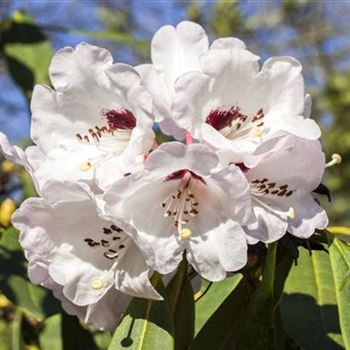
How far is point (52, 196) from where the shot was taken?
2.79ft

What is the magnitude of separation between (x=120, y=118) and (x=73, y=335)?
2.01ft

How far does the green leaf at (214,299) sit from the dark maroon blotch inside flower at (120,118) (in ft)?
0.95

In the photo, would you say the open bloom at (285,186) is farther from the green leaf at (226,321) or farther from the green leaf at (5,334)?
the green leaf at (5,334)

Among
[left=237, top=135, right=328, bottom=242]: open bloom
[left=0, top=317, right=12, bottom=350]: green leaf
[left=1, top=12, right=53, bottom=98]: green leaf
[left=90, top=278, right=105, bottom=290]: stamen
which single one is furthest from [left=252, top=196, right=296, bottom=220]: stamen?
[left=0, top=317, right=12, bottom=350]: green leaf

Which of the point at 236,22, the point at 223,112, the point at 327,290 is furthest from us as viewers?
the point at 236,22

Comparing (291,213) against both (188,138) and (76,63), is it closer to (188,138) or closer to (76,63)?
(188,138)

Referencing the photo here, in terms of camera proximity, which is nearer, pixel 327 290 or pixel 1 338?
Answer: pixel 327 290

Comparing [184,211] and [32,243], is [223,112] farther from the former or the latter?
Result: [32,243]

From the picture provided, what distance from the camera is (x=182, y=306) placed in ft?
3.14

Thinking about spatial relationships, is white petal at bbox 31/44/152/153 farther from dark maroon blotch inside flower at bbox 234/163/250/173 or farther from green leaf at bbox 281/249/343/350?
green leaf at bbox 281/249/343/350

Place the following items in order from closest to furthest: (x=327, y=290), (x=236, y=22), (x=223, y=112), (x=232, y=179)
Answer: (x=232, y=179) → (x=223, y=112) → (x=327, y=290) → (x=236, y=22)

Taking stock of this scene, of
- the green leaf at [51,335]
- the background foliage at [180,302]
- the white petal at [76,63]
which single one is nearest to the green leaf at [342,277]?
the background foliage at [180,302]

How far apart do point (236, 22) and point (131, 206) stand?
4.23 m

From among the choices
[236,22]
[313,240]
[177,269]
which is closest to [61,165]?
[177,269]
